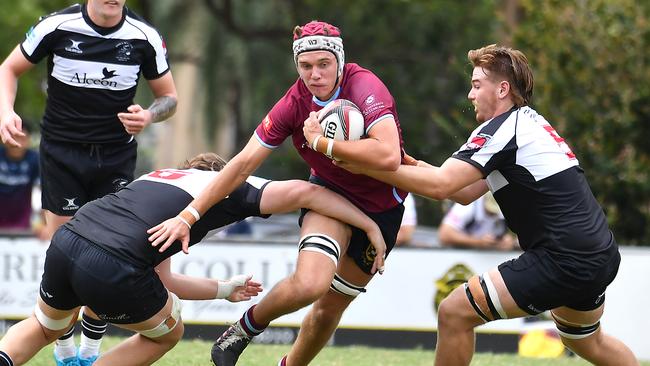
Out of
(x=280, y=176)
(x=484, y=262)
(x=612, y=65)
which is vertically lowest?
(x=280, y=176)

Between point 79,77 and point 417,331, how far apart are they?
519cm

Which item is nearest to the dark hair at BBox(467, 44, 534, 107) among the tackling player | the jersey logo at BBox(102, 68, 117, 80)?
the tackling player

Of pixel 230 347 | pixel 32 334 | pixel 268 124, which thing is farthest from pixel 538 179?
pixel 32 334

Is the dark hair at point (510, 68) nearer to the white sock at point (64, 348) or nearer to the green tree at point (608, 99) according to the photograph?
the white sock at point (64, 348)

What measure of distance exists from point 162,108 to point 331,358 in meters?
2.55

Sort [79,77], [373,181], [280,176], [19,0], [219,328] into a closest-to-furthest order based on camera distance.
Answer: [373,181] → [79,77] → [219,328] → [280,176] → [19,0]

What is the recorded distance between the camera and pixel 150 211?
5.81 m

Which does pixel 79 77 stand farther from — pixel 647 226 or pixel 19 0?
pixel 19 0

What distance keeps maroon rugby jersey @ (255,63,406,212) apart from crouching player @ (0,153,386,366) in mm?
163

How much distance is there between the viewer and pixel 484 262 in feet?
36.1

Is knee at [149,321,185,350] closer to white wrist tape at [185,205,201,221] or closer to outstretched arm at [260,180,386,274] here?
white wrist tape at [185,205,201,221]

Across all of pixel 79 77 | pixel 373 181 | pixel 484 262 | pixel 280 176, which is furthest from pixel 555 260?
pixel 280 176

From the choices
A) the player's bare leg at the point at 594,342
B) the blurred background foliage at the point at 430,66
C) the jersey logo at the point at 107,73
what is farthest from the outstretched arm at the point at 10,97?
the blurred background foliage at the point at 430,66

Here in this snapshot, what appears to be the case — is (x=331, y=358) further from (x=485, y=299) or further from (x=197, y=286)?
(x=485, y=299)
